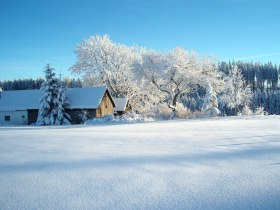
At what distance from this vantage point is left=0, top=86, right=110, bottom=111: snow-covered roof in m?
36.0

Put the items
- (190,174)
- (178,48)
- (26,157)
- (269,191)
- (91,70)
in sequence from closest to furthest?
1. (269,191)
2. (190,174)
3. (26,157)
4. (178,48)
5. (91,70)

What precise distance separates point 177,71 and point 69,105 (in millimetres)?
15733

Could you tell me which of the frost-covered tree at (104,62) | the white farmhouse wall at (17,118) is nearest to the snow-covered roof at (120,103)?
the frost-covered tree at (104,62)

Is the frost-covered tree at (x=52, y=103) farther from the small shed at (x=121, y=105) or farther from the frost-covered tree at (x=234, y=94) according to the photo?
the frost-covered tree at (x=234, y=94)

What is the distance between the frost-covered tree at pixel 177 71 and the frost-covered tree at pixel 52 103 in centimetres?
1171

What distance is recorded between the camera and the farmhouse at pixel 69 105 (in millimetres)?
35844

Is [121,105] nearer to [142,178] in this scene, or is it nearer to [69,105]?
[69,105]

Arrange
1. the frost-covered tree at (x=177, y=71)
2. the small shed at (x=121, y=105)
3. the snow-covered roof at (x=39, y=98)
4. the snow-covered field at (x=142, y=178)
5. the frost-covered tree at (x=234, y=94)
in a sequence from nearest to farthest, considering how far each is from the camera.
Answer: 1. the snow-covered field at (x=142, y=178)
2. the frost-covered tree at (x=177, y=71)
3. the snow-covered roof at (x=39, y=98)
4. the small shed at (x=121, y=105)
5. the frost-covered tree at (x=234, y=94)

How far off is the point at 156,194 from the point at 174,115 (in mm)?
26864

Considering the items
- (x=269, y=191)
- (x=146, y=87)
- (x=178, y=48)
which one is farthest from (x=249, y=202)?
(x=146, y=87)

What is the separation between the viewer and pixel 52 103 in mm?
35156

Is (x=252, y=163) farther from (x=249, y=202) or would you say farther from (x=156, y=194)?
(x=156, y=194)

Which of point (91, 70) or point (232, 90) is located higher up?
point (91, 70)

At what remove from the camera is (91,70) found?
4547cm
